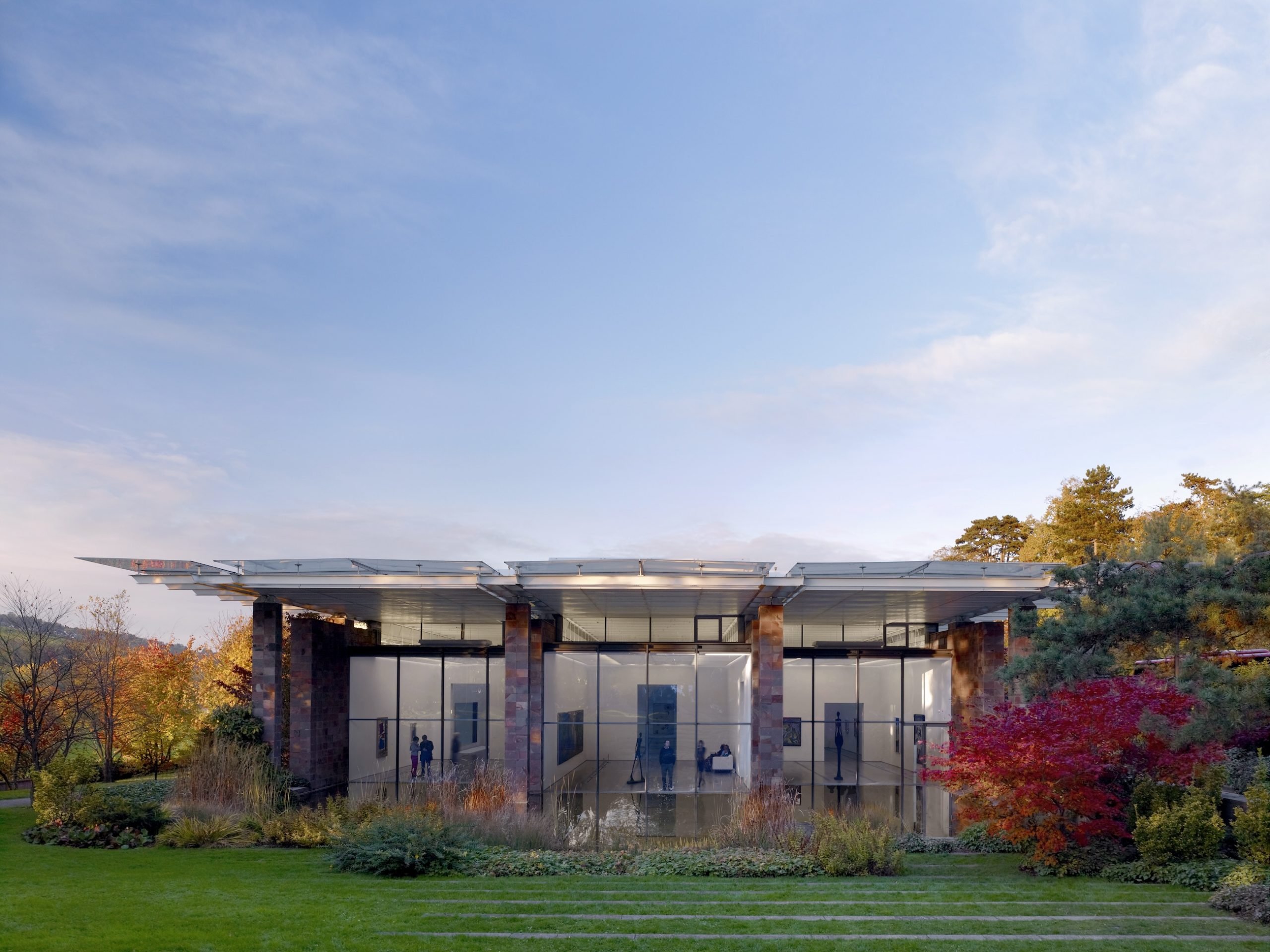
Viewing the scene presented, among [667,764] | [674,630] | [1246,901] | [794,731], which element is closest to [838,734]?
[794,731]

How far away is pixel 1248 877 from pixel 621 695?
1542 centimetres

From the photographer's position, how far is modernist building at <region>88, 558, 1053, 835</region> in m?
19.6

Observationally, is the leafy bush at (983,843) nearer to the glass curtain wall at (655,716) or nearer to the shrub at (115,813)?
the glass curtain wall at (655,716)

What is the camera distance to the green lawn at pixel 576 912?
8.12 metres

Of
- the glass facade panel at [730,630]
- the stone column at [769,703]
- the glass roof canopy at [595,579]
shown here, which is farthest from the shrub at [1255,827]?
the glass facade panel at [730,630]

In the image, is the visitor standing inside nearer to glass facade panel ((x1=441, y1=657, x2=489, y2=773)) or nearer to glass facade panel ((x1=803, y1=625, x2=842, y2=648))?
glass facade panel ((x1=441, y1=657, x2=489, y2=773))

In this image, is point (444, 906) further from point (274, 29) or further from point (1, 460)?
point (1, 460)

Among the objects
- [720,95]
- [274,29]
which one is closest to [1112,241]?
[720,95]

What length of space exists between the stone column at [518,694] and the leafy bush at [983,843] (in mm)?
9109

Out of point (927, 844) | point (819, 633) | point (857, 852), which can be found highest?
point (819, 633)

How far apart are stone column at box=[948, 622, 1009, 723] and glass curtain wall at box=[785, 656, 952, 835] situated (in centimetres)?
29

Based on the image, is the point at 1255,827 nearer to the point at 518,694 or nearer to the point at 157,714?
the point at 518,694

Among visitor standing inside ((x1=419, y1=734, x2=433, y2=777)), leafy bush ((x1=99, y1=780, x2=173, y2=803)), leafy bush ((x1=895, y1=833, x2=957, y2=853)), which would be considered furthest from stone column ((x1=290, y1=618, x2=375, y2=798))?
leafy bush ((x1=895, y1=833, x2=957, y2=853))

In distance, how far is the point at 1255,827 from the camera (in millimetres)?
10781
